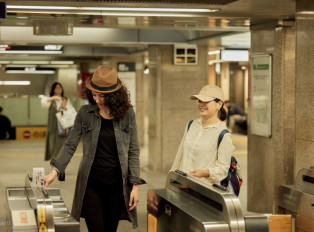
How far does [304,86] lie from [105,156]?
85.1 inches

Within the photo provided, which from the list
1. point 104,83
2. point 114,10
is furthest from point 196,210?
point 114,10

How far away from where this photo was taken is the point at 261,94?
8.03 meters

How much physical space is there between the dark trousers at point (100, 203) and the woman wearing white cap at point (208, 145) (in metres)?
0.64

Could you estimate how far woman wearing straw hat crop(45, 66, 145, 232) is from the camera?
4.52 meters

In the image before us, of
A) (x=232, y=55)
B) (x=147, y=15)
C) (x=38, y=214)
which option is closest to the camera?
(x=38, y=214)

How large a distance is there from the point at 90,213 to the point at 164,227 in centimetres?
74

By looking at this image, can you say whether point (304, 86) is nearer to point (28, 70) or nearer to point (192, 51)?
point (192, 51)

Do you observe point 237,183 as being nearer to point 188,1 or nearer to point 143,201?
point 188,1

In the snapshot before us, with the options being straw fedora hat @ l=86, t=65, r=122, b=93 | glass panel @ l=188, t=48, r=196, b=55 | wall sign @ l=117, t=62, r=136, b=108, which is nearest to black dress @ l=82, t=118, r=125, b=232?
straw fedora hat @ l=86, t=65, r=122, b=93

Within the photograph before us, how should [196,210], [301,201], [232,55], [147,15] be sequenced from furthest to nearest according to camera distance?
[232,55]
[147,15]
[301,201]
[196,210]

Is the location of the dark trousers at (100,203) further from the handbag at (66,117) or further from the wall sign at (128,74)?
the wall sign at (128,74)

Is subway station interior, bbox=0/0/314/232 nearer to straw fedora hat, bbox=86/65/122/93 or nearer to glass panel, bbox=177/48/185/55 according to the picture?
glass panel, bbox=177/48/185/55

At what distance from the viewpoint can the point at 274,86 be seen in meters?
7.72

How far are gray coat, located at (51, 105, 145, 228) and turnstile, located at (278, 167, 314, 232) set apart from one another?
1.00 m
